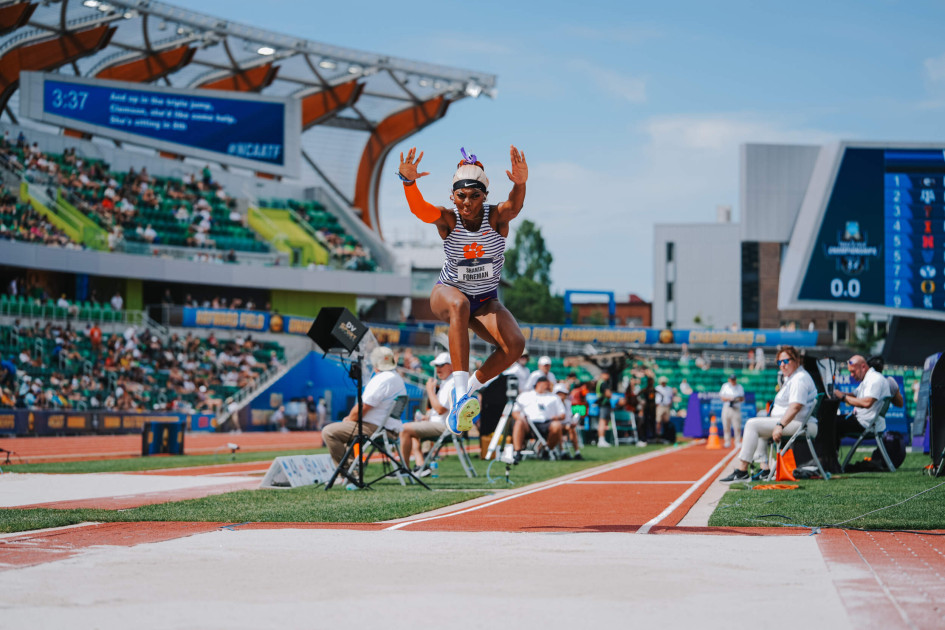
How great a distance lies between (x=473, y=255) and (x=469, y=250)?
0.16 feet

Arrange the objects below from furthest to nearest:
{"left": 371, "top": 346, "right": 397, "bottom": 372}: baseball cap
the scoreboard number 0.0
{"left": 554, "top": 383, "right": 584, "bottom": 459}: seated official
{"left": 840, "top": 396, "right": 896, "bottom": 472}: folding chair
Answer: the scoreboard number 0.0 < {"left": 554, "top": 383, "right": 584, "bottom": 459}: seated official < {"left": 840, "top": 396, "right": 896, "bottom": 472}: folding chair < {"left": 371, "top": 346, "right": 397, "bottom": 372}: baseball cap

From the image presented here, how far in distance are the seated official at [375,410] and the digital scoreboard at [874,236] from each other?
1502cm

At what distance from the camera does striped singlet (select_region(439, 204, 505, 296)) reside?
788 centimetres

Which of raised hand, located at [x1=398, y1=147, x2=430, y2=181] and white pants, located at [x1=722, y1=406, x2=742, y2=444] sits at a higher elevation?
raised hand, located at [x1=398, y1=147, x2=430, y2=181]

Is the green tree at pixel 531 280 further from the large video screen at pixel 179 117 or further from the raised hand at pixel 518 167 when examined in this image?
the raised hand at pixel 518 167

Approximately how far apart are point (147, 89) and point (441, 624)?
1709 inches

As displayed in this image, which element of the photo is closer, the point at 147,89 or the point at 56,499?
the point at 56,499

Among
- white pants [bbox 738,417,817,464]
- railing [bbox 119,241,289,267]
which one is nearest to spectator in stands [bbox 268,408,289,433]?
railing [bbox 119,241,289,267]

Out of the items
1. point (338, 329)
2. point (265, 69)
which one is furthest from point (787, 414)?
point (265, 69)

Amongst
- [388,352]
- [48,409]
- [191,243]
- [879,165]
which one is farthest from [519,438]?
[191,243]

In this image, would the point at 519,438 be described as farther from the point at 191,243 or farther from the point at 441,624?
the point at 191,243

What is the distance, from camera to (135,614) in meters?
4.16

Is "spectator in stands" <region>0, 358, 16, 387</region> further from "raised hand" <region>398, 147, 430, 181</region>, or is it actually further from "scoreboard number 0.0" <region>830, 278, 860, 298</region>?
"raised hand" <region>398, 147, 430, 181</region>

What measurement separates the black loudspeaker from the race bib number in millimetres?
3072
